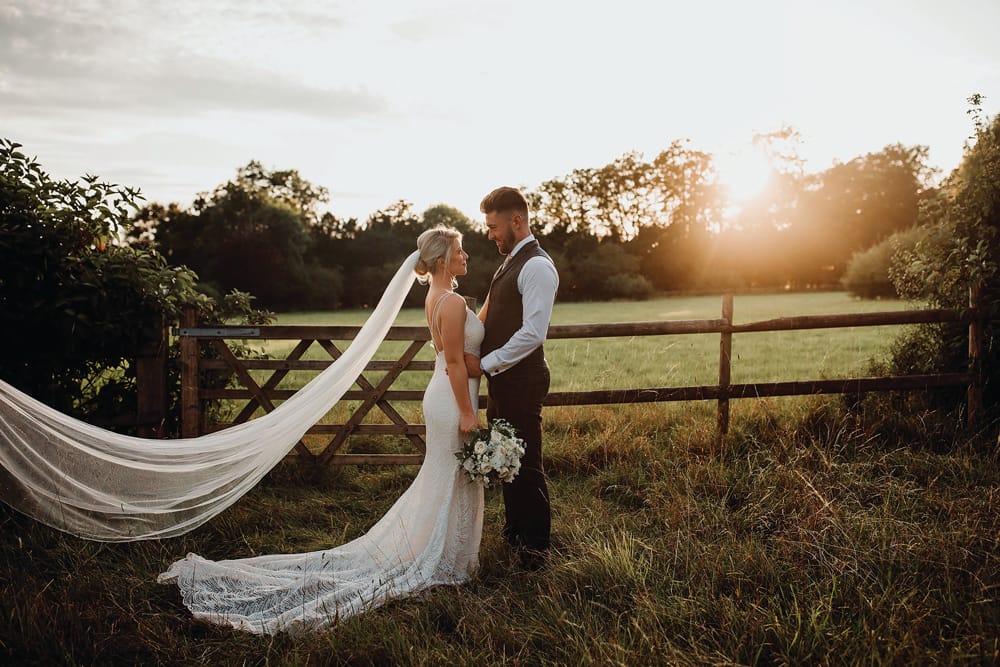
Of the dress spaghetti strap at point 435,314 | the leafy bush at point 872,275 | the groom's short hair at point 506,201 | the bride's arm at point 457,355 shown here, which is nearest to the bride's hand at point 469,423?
the bride's arm at point 457,355

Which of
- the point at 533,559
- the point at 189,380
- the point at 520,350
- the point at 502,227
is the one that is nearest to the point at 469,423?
the point at 520,350

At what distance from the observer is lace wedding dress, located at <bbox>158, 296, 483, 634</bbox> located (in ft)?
12.3

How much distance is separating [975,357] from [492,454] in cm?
569

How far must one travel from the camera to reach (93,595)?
3.74 m

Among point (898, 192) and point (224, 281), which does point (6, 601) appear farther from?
point (898, 192)

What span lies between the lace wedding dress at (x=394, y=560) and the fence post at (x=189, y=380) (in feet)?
6.76

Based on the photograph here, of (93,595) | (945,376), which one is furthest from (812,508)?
(93,595)

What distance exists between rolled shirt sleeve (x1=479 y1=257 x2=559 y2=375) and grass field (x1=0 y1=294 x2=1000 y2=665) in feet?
4.14

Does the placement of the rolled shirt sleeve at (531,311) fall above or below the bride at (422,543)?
above

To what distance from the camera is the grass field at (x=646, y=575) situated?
3020 mm

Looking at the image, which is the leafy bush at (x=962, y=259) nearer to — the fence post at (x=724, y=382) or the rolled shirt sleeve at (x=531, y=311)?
the fence post at (x=724, y=382)

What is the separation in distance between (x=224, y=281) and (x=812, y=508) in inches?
1624

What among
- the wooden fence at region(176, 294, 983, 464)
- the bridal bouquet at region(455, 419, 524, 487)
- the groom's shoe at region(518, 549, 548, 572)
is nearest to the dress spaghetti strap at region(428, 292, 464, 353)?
the bridal bouquet at region(455, 419, 524, 487)

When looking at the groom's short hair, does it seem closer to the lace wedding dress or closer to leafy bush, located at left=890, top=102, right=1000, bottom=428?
the lace wedding dress
